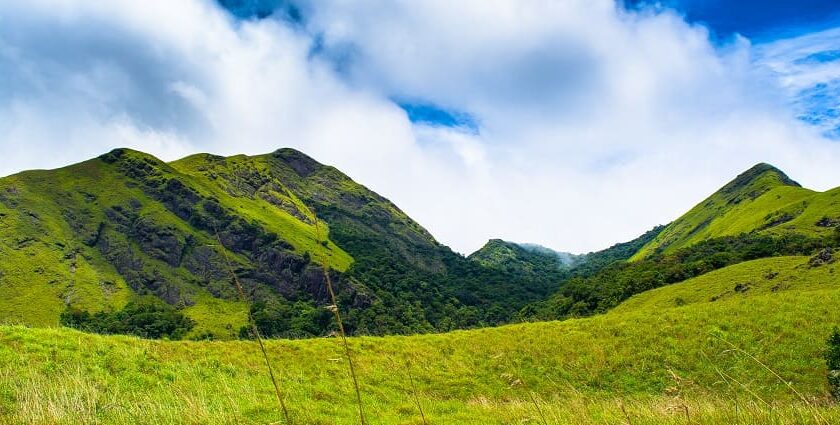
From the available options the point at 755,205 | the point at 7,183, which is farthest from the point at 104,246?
the point at 755,205

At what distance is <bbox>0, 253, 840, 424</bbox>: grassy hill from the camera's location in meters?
12.3

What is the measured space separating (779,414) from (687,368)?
18880 millimetres

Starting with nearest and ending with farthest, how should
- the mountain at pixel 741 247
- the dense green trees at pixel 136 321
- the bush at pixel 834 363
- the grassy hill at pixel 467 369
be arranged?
the grassy hill at pixel 467 369, the bush at pixel 834 363, the mountain at pixel 741 247, the dense green trees at pixel 136 321

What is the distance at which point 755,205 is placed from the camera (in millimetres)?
195875

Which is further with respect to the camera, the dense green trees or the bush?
the dense green trees

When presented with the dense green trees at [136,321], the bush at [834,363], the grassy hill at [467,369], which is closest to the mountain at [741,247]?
the grassy hill at [467,369]

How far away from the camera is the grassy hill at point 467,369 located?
12.3m

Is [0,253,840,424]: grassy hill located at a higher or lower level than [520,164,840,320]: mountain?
lower

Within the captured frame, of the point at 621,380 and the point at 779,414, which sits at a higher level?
the point at 779,414

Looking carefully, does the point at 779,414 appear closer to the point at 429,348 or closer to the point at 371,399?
the point at 371,399

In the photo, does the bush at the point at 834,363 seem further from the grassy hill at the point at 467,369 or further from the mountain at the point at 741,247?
the mountain at the point at 741,247

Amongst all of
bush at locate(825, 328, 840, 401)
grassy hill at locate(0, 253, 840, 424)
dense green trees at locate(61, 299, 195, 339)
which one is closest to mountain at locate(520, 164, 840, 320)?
grassy hill at locate(0, 253, 840, 424)

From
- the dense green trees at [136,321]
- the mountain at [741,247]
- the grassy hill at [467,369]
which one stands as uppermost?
the mountain at [741,247]

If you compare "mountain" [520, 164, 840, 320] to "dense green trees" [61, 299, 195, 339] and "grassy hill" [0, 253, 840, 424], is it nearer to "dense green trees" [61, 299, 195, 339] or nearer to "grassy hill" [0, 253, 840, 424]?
"grassy hill" [0, 253, 840, 424]
